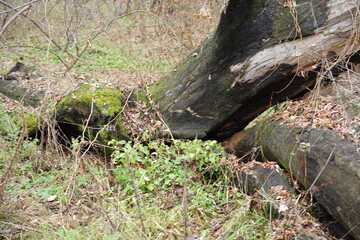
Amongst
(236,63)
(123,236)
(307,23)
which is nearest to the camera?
(123,236)

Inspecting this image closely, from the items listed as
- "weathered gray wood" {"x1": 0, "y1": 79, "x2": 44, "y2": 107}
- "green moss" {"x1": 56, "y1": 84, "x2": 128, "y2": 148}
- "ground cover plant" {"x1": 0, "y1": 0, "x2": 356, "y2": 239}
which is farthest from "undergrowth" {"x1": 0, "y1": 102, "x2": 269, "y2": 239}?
"weathered gray wood" {"x1": 0, "y1": 79, "x2": 44, "y2": 107}

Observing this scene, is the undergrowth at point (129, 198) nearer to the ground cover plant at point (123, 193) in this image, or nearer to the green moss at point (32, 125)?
the ground cover plant at point (123, 193)

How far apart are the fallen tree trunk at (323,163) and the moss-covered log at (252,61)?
56 cm

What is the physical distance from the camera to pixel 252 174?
397 cm

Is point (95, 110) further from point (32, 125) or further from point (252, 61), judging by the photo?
point (252, 61)

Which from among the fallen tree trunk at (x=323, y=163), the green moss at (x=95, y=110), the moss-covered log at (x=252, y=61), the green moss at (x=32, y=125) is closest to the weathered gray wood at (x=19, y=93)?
the green moss at (x=32, y=125)

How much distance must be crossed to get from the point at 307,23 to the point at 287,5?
313 mm

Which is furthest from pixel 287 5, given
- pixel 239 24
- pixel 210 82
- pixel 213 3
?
pixel 213 3

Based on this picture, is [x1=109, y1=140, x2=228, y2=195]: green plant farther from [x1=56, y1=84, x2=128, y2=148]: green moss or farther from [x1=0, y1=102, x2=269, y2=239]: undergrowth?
[x1=56, y1=84, x2=128, y2=148]: green moss

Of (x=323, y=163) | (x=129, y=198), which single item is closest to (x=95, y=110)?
→ (x=129, y=198)

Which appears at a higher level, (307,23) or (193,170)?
(307,23)

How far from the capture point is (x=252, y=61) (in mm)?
4191

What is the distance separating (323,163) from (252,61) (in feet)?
5.25

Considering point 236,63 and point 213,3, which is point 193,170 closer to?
point 236,63
